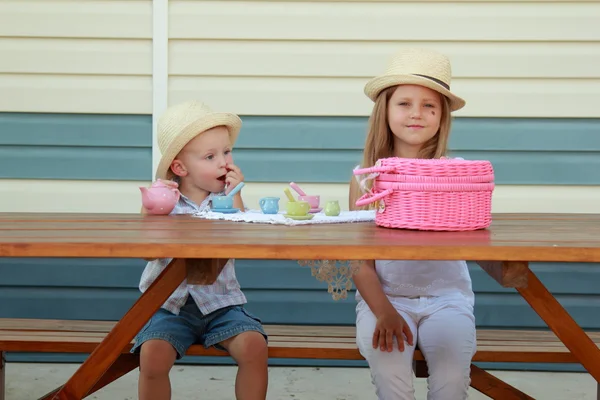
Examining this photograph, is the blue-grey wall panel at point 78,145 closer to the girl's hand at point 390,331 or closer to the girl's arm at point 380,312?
the girl's arm at point 380,312

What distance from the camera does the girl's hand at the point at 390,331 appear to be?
251 centimetres

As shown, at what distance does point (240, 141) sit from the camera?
154 inches

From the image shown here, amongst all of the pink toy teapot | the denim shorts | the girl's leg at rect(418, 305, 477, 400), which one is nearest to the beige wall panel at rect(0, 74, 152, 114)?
the pink toy teapot

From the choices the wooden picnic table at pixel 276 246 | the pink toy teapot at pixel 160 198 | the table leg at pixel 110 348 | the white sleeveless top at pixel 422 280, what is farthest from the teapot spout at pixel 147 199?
the white sleeveless top at pixel 422 280

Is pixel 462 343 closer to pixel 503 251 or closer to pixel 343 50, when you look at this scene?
pixel 503 251

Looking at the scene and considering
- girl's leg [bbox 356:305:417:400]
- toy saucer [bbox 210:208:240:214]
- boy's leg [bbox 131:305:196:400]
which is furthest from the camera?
toy saucer [bbox 210:208:240:214]

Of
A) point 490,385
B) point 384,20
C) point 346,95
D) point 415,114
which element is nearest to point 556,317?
point 490,385

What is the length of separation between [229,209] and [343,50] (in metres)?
1.30

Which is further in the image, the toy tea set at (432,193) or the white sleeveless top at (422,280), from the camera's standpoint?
the white sleeveless top at (422,280)

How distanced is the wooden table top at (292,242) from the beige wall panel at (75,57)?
158 cm

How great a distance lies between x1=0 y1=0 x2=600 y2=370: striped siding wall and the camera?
12.7 feet

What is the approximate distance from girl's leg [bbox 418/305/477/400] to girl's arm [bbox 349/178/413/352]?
0.23 ft

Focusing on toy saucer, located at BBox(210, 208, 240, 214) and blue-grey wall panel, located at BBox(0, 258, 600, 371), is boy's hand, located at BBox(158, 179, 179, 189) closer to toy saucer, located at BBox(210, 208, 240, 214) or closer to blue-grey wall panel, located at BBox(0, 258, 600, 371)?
toy saucer, located at BBox(210, 208, 240, 214)

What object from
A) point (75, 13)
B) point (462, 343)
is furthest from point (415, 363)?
point (75, 13)
